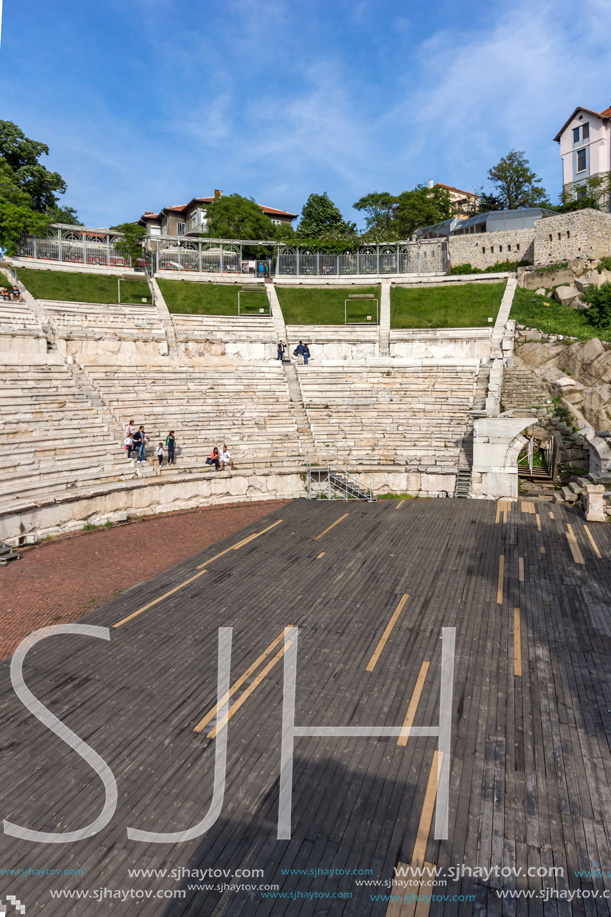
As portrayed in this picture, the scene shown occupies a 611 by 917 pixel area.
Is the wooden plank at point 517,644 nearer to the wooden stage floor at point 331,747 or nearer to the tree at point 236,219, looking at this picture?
the wooden stage floor at point 331,747

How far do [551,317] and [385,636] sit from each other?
33452 millimetres

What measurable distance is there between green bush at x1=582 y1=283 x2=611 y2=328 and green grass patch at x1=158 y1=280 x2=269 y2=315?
2354 centimetres

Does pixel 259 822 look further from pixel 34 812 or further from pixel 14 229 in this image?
pixel 14 229

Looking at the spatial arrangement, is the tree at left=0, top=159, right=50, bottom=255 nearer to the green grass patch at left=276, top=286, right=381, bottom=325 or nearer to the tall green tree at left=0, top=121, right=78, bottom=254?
the tall green tree at left=0, top=121, right=78, bottom=254

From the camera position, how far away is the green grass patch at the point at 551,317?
34094 millimetres

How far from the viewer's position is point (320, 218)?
214ft

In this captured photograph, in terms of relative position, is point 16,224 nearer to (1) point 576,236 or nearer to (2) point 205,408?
(2) point 205,408

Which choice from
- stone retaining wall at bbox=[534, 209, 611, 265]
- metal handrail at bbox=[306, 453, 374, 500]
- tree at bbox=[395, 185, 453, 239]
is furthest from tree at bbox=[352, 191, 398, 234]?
metal handrail at bbox=[306, 453, 374, 500]

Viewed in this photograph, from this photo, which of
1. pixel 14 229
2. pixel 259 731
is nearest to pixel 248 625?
pixel 259 731

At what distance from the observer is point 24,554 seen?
16578 millimetres

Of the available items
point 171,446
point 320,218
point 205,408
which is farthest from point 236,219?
point 171,446

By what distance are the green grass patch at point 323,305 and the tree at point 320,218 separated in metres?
20.1

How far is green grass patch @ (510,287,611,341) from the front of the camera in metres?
34.1

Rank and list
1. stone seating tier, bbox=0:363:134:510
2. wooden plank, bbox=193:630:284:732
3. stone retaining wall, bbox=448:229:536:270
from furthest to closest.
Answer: stone retaining wall, bbox=448:229:536:270
stone seating tier, bbox=0:363:134:510
wooden plank, bbox=193:630:284:732
